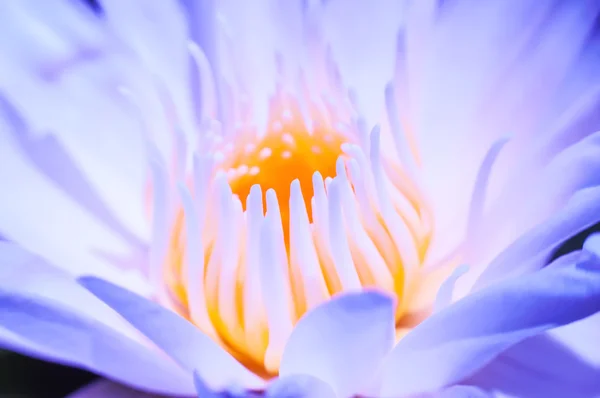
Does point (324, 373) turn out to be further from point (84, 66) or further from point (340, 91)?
point (84, 66)

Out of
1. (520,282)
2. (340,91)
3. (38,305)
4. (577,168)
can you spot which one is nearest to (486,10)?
(340,91)

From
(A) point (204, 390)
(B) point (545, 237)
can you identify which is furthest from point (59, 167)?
(B) point (545, 237)

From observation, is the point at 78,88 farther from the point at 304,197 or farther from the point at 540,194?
the point at 540,194

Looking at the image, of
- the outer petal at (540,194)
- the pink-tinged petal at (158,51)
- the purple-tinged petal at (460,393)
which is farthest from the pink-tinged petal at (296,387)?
the pink-tinged petal at (158,51)

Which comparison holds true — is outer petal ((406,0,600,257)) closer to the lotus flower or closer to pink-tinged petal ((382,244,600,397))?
the lotus flower

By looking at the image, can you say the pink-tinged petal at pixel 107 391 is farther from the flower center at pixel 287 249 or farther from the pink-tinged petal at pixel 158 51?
the pink-tinged petal at pixel 158 51

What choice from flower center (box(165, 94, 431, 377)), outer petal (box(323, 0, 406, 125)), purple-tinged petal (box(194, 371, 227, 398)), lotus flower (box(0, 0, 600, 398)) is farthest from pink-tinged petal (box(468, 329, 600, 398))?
outer petal (box(323, 0, 406, 125))
